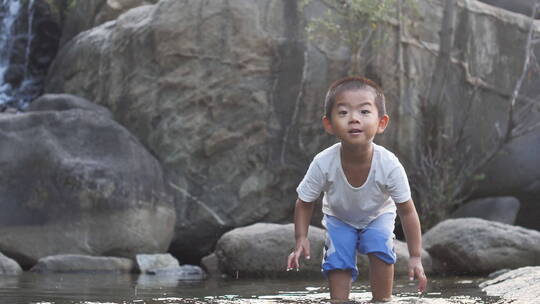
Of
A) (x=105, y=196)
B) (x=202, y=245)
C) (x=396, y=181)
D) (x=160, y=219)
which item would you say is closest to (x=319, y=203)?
(x=202, y=245)

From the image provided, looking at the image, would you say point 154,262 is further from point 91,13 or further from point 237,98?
point 91,13

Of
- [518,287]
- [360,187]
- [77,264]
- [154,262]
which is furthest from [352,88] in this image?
[154,262]

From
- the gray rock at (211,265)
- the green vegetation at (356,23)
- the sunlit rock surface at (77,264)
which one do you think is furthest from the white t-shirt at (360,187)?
the green vegetation at (356,23)

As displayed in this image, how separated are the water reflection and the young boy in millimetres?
158

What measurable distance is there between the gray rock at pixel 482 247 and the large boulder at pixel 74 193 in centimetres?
325

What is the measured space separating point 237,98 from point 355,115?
24.2 feet

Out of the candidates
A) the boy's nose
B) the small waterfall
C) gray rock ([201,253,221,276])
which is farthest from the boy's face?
the small waterfall

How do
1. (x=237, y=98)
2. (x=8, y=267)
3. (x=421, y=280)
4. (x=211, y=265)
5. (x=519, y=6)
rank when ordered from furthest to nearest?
(x=519, y=6) < (x=237, y=98) < (x=211, y=265) < (x=8, y=267) < (x=421, y=280)

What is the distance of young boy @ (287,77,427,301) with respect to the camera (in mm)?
4309

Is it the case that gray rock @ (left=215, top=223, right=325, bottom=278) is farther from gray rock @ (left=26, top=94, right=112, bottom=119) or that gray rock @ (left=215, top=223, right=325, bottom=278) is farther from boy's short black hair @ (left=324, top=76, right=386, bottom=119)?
boy's short black hair @ (left=324, top=76, right=386, bottom=119)

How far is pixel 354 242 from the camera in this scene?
4.46 m

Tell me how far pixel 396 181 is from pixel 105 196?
5976 mm

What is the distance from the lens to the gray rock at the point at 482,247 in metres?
8.34

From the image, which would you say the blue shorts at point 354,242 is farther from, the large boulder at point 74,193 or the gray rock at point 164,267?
the large boulder at point 74,193
